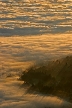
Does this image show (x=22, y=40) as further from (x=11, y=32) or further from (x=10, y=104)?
(x=10, y=104)

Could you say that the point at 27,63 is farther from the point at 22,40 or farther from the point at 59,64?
the point at 22,40

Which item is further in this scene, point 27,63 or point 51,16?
point 51,16

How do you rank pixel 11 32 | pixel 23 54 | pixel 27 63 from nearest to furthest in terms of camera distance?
pixel 27 63, pixel 23 54, pixel 11 32

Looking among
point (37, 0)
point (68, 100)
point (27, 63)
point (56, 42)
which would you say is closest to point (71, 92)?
point (68, 100)

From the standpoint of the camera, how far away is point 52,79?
9141 mm

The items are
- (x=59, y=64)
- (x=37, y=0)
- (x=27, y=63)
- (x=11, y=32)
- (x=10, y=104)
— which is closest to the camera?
(x=10, y=104)

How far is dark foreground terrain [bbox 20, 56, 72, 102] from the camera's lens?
8898mm

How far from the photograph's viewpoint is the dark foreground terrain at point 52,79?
8.90m

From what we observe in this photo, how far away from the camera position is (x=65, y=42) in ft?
49.3

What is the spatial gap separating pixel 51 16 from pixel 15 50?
735cm

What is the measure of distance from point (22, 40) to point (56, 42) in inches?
47.1

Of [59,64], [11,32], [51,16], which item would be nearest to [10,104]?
[59,64]

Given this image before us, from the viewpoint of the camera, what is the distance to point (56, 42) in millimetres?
15000

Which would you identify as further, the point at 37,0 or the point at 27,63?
the point at 37,0
